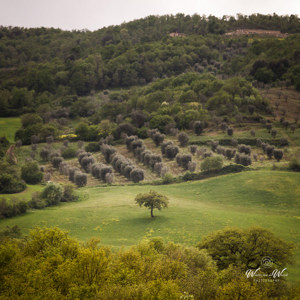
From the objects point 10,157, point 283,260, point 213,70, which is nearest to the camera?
point 283,260

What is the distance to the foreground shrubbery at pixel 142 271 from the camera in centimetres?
2153

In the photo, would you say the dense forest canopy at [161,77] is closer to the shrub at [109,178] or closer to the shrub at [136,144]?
the shrub at [136,144]

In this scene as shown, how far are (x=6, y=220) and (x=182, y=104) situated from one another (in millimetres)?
82172

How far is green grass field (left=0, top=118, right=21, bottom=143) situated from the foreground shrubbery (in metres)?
90.3

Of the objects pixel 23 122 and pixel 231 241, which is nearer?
pixel 231 241

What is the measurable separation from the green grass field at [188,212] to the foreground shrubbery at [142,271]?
26.0 feet

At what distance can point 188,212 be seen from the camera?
171 feet

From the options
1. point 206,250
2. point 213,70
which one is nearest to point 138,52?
point 213,70

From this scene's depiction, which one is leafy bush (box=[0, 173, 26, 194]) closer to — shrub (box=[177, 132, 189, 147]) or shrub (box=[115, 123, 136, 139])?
shrub (box=[177, 132, 189, 147])

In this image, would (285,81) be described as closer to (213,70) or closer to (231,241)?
(213,70)

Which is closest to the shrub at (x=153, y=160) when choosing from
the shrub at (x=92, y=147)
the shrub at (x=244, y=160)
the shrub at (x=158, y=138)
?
the shrub at (x=158, y=138)

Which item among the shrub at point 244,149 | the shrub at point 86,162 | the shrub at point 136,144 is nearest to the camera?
the shrub at point 244,149

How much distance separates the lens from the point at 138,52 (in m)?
183

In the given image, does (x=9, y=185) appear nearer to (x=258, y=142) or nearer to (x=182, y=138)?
(x=182, y=138)
